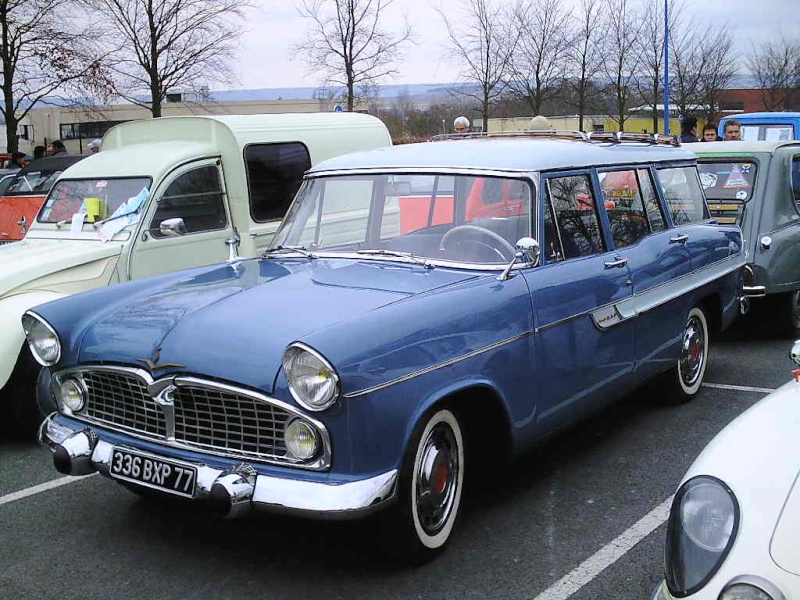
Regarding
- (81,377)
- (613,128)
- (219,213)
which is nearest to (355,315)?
(81,377)

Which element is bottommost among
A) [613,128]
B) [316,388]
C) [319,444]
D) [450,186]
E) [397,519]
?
[397,519]

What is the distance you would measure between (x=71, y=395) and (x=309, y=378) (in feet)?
4.53

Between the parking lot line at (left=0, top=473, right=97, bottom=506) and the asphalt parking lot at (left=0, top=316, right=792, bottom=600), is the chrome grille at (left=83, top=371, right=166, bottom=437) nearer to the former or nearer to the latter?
the asphalt parking lot at (left=0, top=316, right=792, bottom=600)

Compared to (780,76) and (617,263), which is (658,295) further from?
(780,76)

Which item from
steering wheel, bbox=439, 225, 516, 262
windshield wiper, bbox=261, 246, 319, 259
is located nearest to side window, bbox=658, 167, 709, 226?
steering wheel, bbox=439, 225, 516, 262

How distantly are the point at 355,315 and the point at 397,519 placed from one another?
32.2 inches

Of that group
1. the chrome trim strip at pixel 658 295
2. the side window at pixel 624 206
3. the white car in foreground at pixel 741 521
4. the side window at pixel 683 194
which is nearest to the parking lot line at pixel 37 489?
the chrome trim strip at pixel 658 295

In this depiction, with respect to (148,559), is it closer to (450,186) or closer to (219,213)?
(450,186)

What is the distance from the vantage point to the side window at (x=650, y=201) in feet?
18.2

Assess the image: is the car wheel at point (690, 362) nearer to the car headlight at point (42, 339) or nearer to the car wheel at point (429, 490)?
the car wheel at point (429, 490)

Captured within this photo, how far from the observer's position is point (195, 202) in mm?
7301

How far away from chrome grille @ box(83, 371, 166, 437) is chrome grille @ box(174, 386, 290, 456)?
0.13 meters

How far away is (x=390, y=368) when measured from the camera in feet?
10.9

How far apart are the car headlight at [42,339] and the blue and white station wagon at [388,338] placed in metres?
0.01
